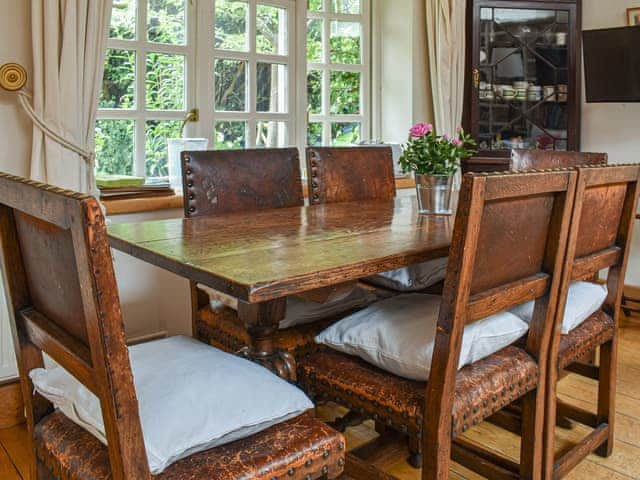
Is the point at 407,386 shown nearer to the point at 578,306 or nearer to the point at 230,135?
the point at 578,306

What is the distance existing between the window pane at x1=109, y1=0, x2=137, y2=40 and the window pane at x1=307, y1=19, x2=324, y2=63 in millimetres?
1103

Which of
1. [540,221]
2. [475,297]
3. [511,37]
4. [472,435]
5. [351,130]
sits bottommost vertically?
[472,435]

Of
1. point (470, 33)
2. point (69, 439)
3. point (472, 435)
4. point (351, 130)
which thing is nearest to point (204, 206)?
point (69, 439)

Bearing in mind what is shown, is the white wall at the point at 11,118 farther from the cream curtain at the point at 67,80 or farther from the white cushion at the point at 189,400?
the white cushion at the point at 189,400

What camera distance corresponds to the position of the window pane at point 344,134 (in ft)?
12.2

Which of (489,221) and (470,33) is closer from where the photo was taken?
(489,221)

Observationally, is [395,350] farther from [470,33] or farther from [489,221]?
[470,33]

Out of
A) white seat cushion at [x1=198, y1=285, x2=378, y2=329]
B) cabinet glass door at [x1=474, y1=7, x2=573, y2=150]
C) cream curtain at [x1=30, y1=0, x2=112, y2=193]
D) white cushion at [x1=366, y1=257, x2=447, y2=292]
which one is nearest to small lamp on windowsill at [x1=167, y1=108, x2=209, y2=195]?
cream curtain at [x1=30, y1=0, x2=112, y2=193]

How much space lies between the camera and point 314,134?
143 inches

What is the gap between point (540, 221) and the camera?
1337mm

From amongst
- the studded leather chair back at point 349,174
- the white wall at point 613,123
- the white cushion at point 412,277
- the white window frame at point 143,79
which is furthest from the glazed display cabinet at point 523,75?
the white cushion at point 412,277

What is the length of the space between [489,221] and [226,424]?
615mm

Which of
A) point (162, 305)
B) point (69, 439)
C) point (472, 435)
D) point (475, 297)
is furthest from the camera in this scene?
point (162, 305)

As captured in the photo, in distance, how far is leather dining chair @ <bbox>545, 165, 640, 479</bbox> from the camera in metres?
1.51
